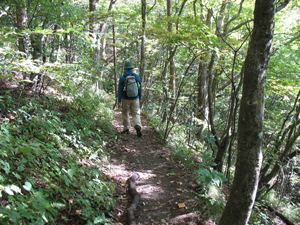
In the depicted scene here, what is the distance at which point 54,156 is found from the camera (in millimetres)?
2949

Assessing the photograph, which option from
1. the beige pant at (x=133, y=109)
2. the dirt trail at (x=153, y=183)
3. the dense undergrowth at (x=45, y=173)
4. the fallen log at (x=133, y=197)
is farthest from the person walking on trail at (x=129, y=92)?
the fallen log at (x=133, y=197)

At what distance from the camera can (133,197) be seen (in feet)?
11.4

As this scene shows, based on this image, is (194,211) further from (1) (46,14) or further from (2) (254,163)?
(1) (46,14)

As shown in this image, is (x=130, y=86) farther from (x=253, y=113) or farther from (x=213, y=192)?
(x=253, y=113)

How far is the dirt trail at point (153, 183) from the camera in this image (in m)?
3.12

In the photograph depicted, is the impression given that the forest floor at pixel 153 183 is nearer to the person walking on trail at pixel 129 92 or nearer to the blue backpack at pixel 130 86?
the person walking on trail at pixel 129 92

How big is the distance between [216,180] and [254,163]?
0.62m

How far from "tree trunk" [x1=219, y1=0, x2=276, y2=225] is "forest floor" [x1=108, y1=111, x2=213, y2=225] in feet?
3.49

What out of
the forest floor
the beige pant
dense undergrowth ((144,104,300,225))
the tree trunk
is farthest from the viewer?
the beige pant

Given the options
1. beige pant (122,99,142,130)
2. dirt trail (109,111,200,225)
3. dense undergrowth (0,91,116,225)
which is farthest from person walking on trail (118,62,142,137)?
dense undergrowth (0,91,116,225)

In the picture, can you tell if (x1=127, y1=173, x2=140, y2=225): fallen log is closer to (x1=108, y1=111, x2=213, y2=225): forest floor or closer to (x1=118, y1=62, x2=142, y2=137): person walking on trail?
(x1=108, y1=111, x2=213, y2=225): forest floor

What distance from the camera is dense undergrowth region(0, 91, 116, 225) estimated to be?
1845 mm

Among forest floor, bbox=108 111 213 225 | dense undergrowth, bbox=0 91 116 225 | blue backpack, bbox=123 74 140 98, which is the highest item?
blue backpack, bbox=123 74 140 98

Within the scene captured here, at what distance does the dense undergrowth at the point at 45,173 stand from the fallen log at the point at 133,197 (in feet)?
1.06
